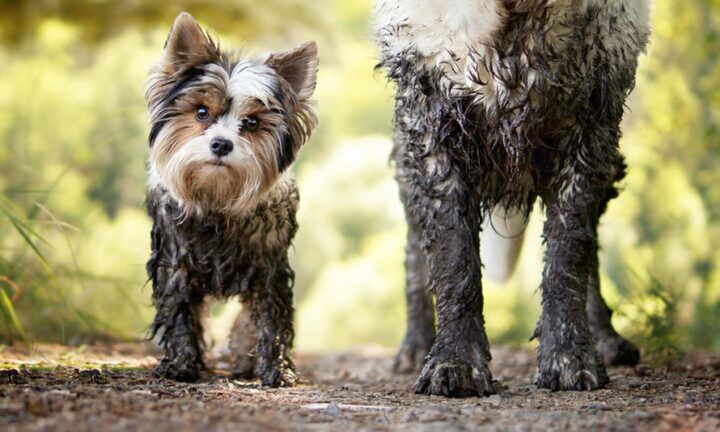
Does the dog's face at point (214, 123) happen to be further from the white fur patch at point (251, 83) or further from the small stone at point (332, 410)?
the small stone at point (332, 410)

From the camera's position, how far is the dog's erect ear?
5.23m

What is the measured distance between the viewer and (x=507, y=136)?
4.64 metres

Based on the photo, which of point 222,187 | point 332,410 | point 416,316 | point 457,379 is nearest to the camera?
point 332,410

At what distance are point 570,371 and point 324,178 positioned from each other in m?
7.22

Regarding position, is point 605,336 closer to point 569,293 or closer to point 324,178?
point 569,293


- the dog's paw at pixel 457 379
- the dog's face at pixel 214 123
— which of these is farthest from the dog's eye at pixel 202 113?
the dog's paw at pixel 457 379

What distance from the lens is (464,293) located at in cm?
465

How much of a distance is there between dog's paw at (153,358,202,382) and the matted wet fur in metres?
1.21

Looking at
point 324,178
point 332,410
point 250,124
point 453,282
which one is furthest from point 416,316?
point 324,178

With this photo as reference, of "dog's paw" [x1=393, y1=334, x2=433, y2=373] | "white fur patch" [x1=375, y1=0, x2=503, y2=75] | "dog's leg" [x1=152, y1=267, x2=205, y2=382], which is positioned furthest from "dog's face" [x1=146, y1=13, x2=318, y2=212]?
"dog's paw" [x1=393, y1=334, x2=433, y2=373]

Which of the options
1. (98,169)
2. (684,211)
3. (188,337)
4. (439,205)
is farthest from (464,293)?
(684,211)

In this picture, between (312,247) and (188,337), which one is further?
(312,247)

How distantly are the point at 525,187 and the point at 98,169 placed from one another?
19.7 feet

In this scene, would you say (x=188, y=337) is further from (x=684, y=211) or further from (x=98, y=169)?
(x=684, y=211)
